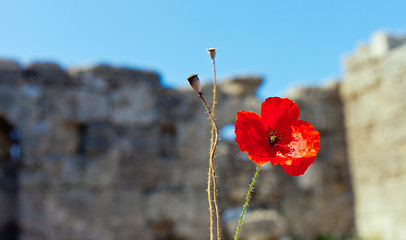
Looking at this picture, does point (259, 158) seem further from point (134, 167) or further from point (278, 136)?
point (134, 167)

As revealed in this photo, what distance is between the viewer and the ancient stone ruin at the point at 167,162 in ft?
17.1

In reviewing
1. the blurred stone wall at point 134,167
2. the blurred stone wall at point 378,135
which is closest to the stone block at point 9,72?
the blurred stone wall at point 134,167

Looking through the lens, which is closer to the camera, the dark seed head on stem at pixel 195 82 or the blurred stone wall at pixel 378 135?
the dark seed head on stem at pixel 195 82

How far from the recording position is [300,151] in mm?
858

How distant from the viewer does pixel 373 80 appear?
5.76 metres

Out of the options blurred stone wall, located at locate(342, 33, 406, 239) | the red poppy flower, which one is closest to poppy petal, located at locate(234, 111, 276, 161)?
the red poppy flower

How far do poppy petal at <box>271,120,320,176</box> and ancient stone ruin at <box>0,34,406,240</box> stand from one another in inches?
189

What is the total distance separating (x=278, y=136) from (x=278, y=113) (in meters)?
0.05

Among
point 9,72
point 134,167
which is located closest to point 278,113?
point 134,167

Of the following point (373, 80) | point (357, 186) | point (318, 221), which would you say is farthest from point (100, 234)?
point (373, 80)

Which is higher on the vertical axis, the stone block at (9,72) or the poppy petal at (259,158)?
the stone block at (9,72)

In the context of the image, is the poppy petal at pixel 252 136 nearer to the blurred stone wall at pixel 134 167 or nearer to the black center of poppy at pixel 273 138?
the black center of poppy at pixel 273 138

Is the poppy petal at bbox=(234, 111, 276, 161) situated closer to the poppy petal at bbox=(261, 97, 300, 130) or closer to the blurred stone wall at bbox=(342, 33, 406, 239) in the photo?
the poppy petal at bbox=(261, 97, 300, 130)

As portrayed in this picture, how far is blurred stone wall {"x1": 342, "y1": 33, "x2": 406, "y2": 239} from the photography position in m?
5.30
